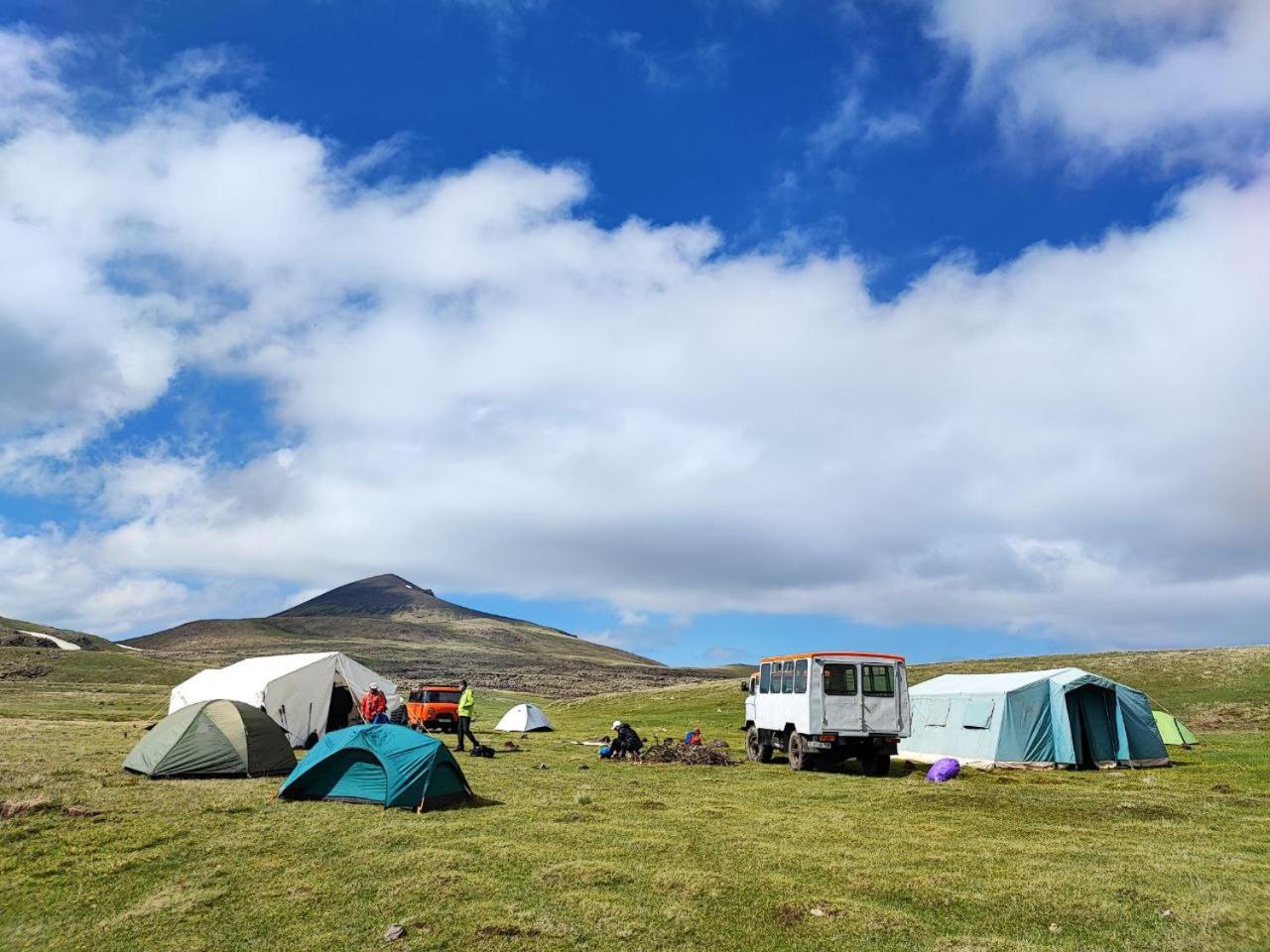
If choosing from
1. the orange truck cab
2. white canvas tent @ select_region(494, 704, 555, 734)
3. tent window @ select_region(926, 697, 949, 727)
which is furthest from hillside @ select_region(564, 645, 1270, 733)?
tent window @ select_region(926, 697, 949, 727)

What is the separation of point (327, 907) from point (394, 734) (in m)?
7.24

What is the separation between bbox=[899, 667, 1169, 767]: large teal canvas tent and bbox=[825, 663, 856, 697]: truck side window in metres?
5.19

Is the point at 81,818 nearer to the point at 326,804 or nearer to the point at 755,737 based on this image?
the point at 326,804

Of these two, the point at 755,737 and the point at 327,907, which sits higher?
the point at 755,737

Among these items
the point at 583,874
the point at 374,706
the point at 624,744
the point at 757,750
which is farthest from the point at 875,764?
the point at 583,874

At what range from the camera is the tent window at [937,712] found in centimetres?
3068

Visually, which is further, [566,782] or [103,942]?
[566,782]

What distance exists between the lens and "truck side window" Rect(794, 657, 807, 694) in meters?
25.5

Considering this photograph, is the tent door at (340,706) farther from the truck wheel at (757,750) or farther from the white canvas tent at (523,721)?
the truck wheel at (757,750)

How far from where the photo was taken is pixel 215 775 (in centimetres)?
2088

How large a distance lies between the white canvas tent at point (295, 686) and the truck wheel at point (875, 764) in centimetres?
1915

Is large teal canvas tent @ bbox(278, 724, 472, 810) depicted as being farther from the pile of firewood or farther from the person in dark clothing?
the person in dark clothing

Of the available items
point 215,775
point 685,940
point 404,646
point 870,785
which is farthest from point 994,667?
point 404,646

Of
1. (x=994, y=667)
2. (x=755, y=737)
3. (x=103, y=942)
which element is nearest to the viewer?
(x=103, y=942)
